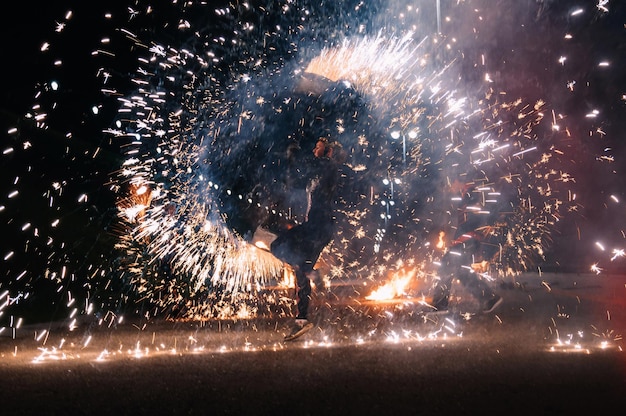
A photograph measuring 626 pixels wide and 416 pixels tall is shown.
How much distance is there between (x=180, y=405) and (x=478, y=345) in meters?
3.33

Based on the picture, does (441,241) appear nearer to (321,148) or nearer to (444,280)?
(444,280)

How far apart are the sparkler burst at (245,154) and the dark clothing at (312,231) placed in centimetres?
35

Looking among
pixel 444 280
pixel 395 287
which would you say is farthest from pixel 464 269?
pixel 395 287

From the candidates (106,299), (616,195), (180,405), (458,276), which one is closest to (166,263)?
(106,299)

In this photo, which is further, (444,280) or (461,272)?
(444,280)

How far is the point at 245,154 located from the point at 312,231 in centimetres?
218

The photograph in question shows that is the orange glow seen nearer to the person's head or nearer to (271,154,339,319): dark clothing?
(271,154,339,319): dark clothing

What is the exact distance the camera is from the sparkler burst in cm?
724

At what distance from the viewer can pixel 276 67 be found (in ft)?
25.2

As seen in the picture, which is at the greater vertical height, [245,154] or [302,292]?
[245,154]

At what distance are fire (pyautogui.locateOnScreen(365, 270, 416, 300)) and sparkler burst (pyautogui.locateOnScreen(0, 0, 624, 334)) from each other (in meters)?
0.08

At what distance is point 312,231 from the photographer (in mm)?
6805

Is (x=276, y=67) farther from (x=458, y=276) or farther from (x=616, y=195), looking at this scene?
(x=616, y=195)

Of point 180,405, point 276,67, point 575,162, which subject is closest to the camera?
point 180,405
